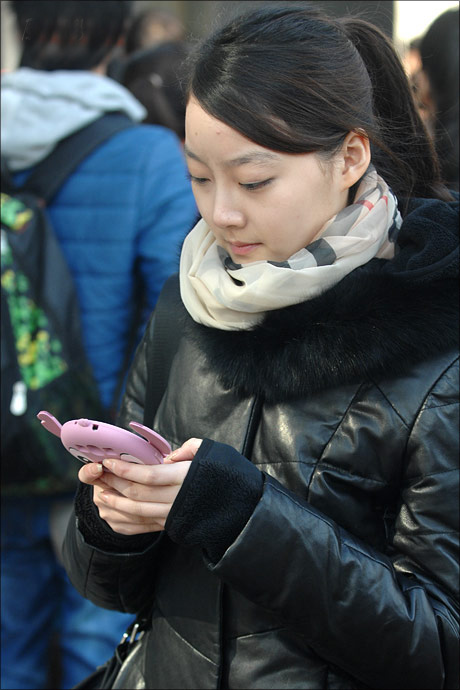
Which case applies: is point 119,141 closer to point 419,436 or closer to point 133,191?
point 133,191

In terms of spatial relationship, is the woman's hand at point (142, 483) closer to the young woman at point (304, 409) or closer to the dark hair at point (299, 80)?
the young woman at point (304, 409)

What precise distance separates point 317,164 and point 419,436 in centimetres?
51

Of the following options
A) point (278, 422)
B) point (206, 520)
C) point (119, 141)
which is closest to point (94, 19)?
point (119, 141)

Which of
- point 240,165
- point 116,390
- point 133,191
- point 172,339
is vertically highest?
point 240,165

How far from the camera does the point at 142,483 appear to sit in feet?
4.75

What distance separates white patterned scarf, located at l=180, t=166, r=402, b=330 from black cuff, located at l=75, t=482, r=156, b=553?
0.40 m

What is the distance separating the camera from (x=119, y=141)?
2969 mm

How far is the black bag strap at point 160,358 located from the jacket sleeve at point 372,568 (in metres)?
0.43

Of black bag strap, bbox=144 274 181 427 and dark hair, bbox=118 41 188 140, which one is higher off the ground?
black bag strap, bbox=144 274 181 427

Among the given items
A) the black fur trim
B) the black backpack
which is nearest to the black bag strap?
the black fur trim

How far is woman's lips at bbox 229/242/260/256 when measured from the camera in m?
1.68

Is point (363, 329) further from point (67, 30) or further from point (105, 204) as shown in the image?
point (67, 30)

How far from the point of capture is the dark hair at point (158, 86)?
3879 mm

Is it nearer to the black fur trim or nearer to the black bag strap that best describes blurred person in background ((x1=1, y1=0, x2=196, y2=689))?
the black bag strap
